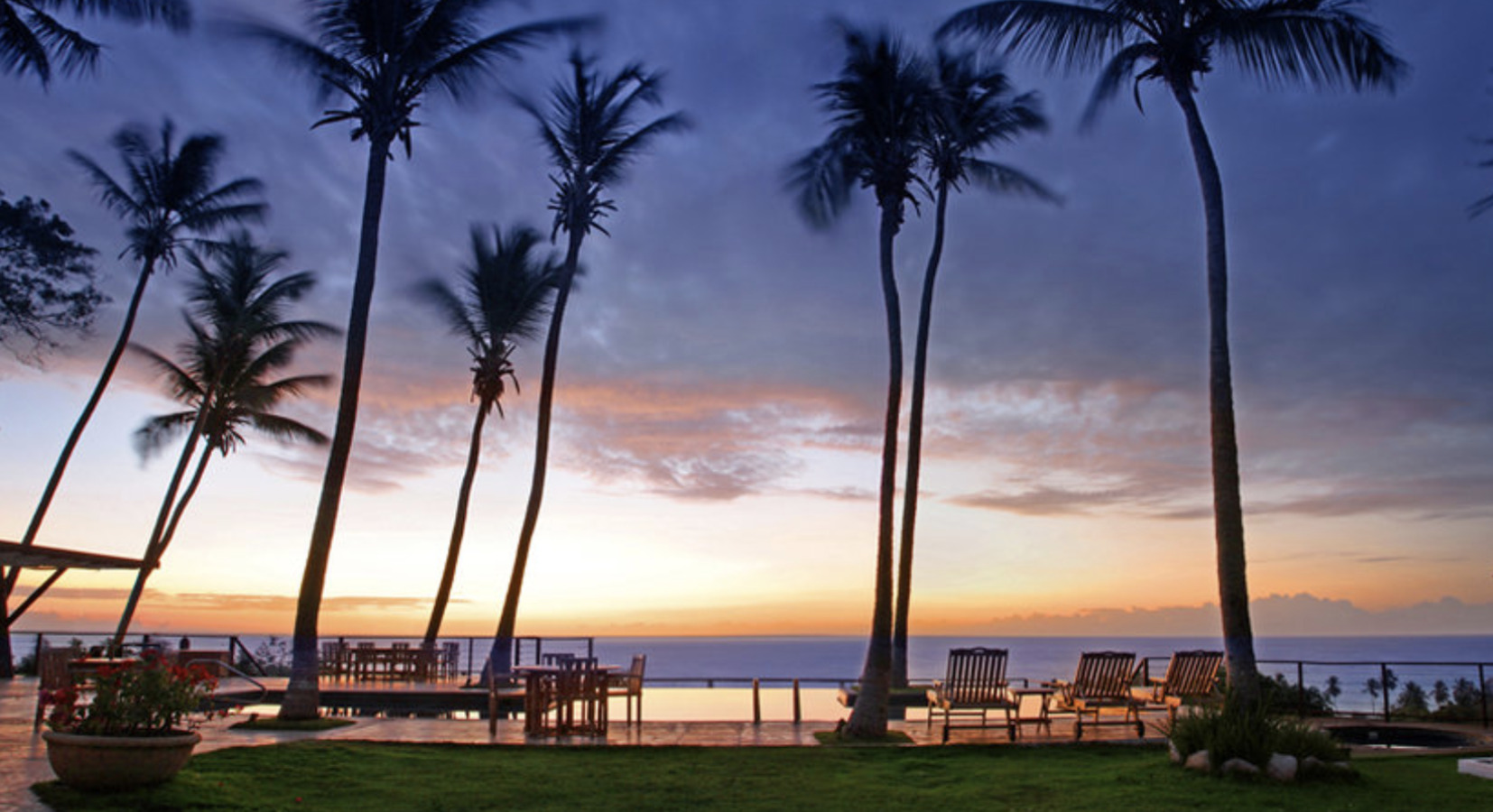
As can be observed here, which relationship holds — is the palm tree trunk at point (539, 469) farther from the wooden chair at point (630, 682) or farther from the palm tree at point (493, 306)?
the wooden chair at point (630, 682)

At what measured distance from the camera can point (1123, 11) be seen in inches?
531

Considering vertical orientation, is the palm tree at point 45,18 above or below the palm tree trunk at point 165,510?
above

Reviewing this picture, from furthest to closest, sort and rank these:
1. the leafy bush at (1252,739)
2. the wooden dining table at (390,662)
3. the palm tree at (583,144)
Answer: the palm tree at (583,144) → the wooden dining table at (390,662) → the leafy bush at (1252,739)

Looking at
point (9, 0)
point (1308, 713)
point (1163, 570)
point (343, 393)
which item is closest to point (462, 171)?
point (343, 393)

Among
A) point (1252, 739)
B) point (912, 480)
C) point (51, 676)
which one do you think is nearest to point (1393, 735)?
point (1252, 739)

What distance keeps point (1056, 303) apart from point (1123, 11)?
669 cm

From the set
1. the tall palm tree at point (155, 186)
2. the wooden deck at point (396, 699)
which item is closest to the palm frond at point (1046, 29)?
the wooden deck at point (396, 699)

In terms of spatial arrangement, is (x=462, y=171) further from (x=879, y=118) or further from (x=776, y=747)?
(x=776, y=747)

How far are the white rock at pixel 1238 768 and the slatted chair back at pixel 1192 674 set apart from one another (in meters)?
3.42

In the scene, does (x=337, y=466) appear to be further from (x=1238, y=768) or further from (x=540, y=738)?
(x=1238, y=768)

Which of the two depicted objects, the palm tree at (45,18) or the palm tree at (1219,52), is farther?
the palm tree at (45,18)

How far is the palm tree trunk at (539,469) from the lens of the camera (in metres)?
19.5

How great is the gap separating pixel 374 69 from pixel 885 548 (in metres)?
10.6

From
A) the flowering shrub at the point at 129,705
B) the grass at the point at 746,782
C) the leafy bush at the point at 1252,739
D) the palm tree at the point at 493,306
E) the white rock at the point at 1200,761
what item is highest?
the palm tree at the point at 493,306
